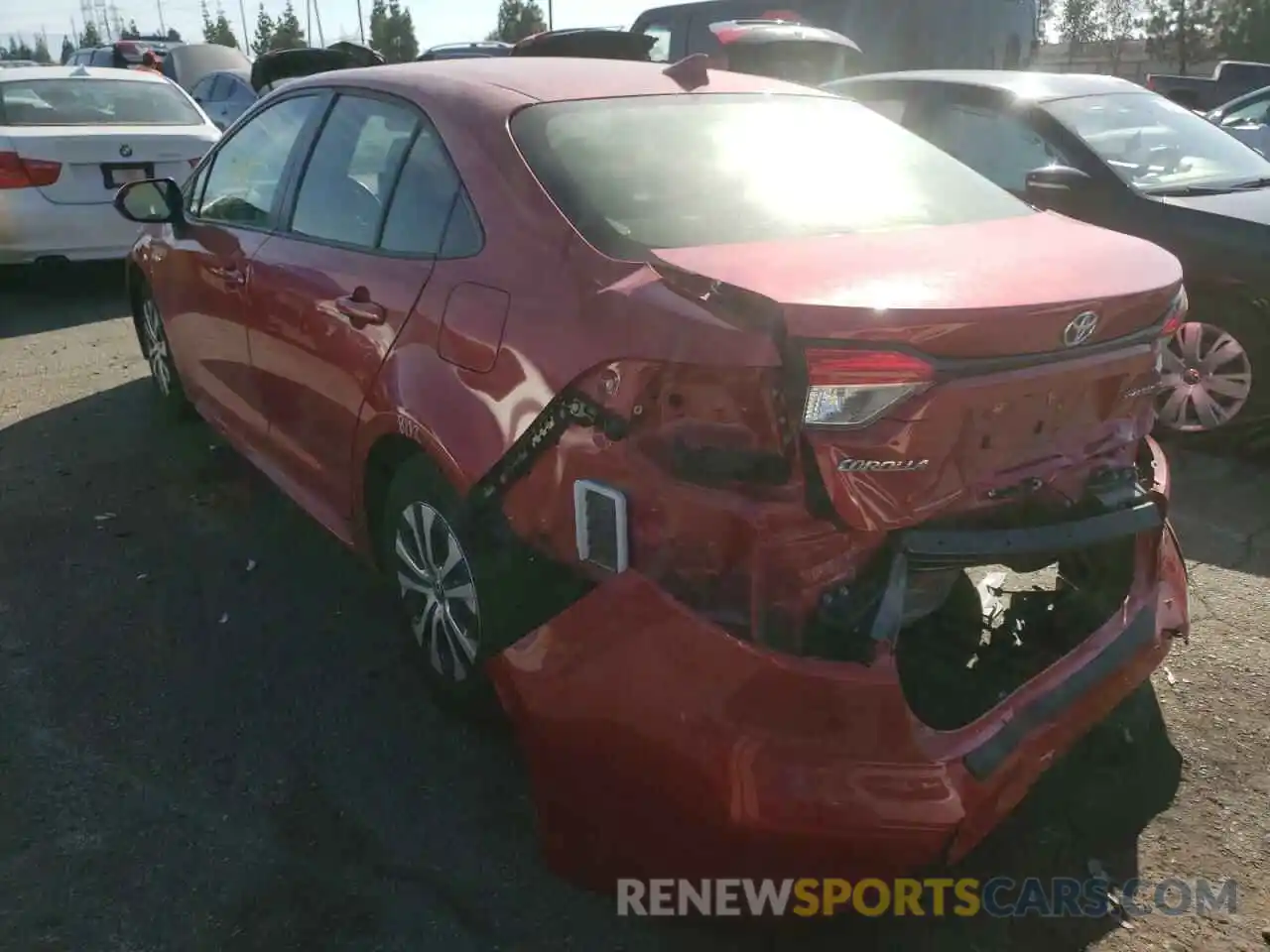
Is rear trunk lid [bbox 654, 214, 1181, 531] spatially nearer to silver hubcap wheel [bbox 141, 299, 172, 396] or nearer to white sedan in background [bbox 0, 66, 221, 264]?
silver hubcap wheel [bbox 141, 299, 172, 396]

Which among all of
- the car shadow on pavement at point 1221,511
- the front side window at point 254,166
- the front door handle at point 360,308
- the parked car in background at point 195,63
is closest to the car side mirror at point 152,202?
the front side window at point 254,166

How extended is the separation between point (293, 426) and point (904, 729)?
2.37 meters

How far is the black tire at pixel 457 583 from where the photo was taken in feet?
8.13

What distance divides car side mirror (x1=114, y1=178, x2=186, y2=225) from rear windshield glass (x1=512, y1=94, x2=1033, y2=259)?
2.29 m

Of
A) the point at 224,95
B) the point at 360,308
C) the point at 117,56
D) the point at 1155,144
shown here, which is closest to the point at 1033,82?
the point at 1155,144

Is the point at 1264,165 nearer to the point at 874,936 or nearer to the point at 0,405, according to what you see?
the point at 874,936

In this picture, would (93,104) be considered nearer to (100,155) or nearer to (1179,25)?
(100,155)

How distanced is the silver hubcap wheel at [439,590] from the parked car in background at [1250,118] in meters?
11.3

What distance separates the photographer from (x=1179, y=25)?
144 feet

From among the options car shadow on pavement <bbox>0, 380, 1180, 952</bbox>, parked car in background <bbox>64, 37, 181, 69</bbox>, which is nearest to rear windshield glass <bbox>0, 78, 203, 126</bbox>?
car shadow on pavement <bbox>0, 380, 1180, 952</bbox>

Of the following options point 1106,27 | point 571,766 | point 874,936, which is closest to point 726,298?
point 571,766

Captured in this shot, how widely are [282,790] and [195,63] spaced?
16877mm

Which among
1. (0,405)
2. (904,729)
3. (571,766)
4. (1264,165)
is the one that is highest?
(1264,165)

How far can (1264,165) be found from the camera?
5543 millimetres
